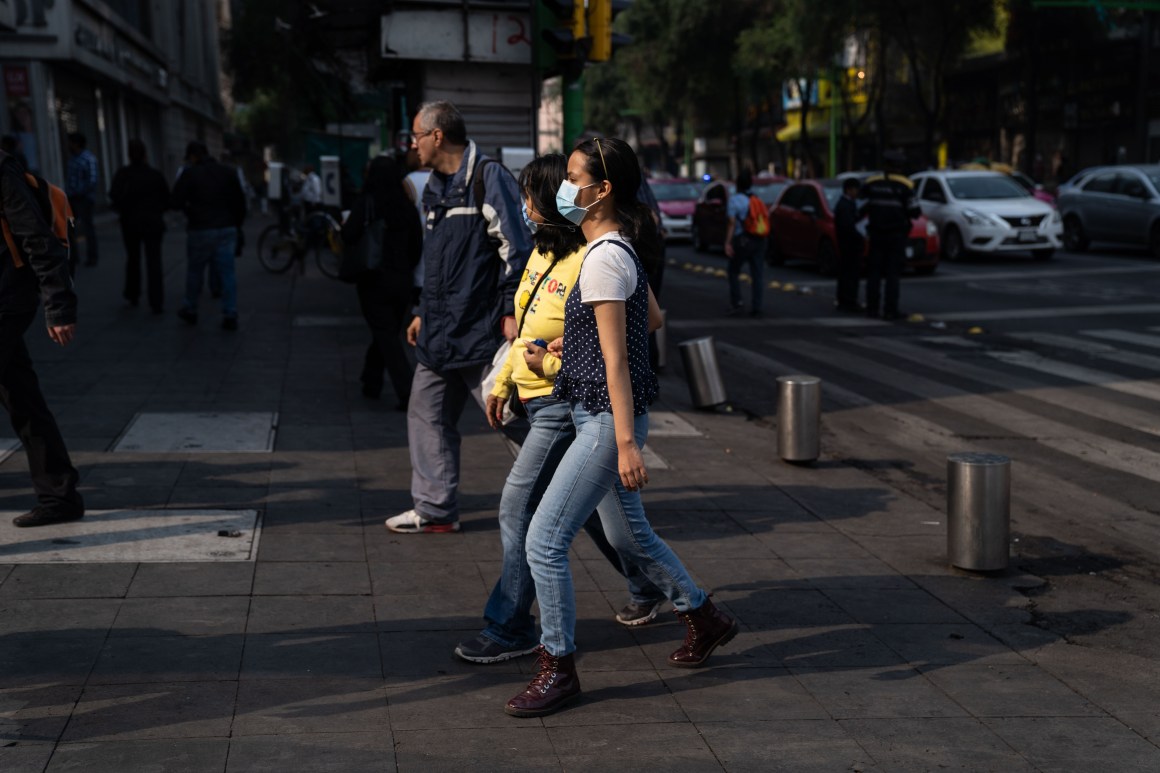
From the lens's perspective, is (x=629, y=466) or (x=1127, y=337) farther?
(x=1127, y=337)

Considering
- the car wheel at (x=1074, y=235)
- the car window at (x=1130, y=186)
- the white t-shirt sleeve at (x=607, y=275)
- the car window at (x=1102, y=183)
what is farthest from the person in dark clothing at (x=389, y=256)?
the car wheel at (x=1074, y=235)

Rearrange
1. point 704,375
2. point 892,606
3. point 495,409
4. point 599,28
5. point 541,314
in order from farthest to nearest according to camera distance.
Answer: point 599,28 < point 704,375 < point 892,606 < point 495,409 < point 541,314

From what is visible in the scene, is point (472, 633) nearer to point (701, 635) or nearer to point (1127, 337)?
point (701, 635)

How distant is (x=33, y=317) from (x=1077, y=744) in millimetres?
4691

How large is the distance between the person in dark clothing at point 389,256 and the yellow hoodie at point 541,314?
11.8 ft

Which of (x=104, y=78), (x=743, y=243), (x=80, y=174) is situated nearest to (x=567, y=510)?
(x=743, y=243)

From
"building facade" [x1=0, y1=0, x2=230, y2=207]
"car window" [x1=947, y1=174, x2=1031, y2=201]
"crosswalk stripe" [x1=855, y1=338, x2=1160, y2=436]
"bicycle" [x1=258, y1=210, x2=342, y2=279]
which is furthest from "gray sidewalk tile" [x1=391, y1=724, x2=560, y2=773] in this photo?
"car window" [x1=947, y1=174, x2=1031, y2=201]

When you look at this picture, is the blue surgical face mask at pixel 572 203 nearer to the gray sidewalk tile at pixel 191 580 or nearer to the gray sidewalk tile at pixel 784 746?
the gray sidewalk tile at pixel 784 746

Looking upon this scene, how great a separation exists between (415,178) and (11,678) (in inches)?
251

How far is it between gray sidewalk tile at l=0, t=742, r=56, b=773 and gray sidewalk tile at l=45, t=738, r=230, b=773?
1.0 inches

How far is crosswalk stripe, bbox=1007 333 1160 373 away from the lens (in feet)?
39.6

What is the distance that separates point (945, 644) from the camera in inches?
194

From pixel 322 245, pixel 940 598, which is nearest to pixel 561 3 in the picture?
Result: pixel 940 598

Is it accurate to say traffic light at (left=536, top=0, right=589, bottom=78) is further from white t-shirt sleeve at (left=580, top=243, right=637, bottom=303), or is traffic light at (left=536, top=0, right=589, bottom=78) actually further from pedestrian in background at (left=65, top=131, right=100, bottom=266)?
pedestrian in background at (left=65, top=131, right=100, bottom=266)
